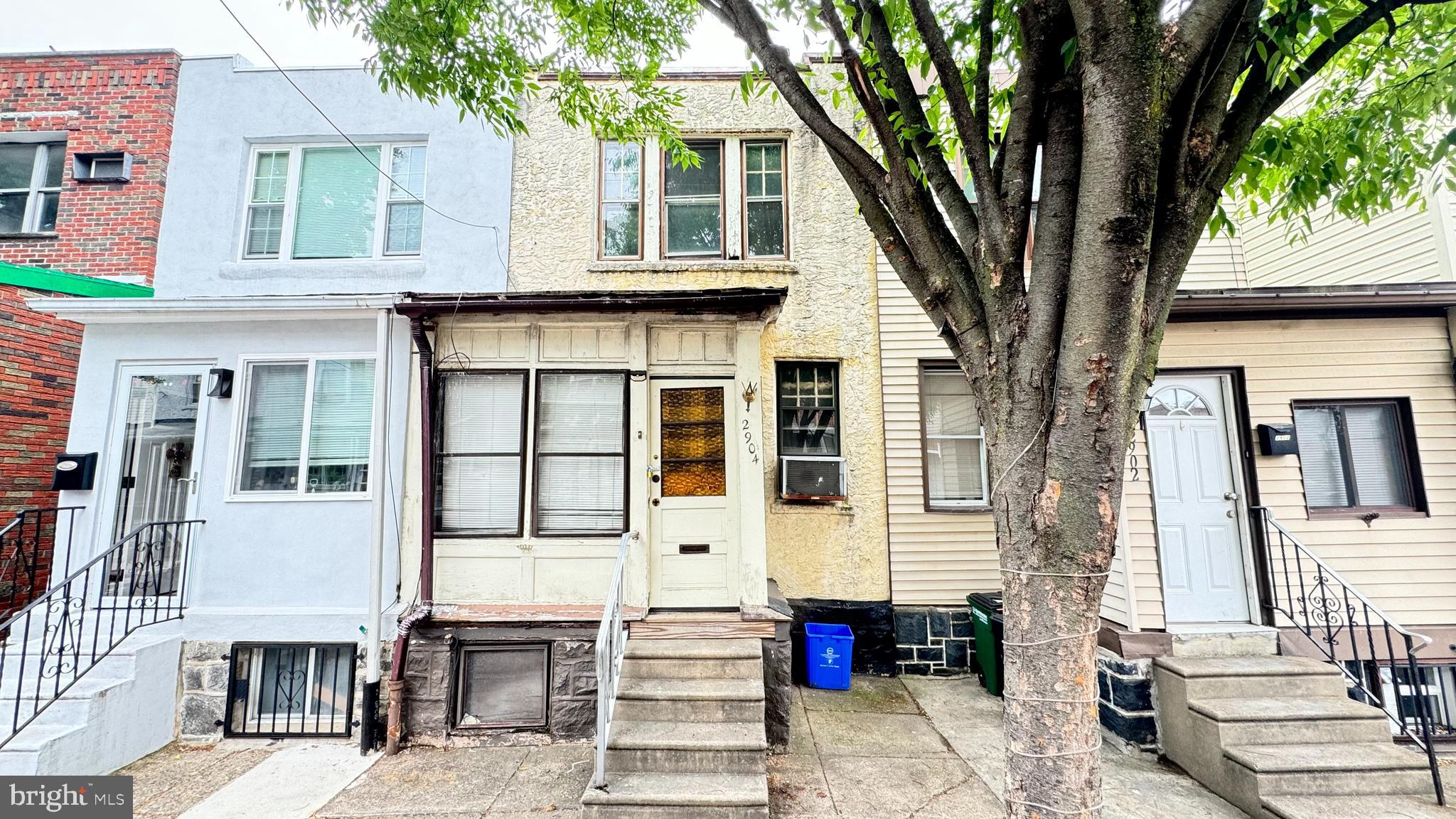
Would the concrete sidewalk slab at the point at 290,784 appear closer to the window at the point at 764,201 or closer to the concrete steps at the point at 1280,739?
the window at the point at 764,201

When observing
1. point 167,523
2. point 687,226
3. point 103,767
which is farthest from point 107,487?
point 687,226

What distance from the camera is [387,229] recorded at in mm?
6723

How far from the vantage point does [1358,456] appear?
5.58m

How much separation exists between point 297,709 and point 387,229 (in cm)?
499

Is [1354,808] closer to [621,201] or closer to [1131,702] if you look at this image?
[1131,702]

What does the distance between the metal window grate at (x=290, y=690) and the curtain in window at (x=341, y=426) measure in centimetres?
150

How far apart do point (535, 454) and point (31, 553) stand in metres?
5.94

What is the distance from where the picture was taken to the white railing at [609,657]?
145 inches

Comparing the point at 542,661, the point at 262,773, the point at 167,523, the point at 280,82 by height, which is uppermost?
the point at 280,82

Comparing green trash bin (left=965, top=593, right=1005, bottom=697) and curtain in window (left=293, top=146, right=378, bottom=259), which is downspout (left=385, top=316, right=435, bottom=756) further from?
green trash bin (left=965, top=593, right=1005, bottom=697)

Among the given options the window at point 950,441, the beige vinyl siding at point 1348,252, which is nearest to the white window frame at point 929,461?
the window at point 950,441

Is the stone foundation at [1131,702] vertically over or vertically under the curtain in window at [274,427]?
under

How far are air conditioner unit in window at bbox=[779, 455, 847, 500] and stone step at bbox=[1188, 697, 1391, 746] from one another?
11.7ft

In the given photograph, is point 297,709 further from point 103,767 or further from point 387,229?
point 387,229
